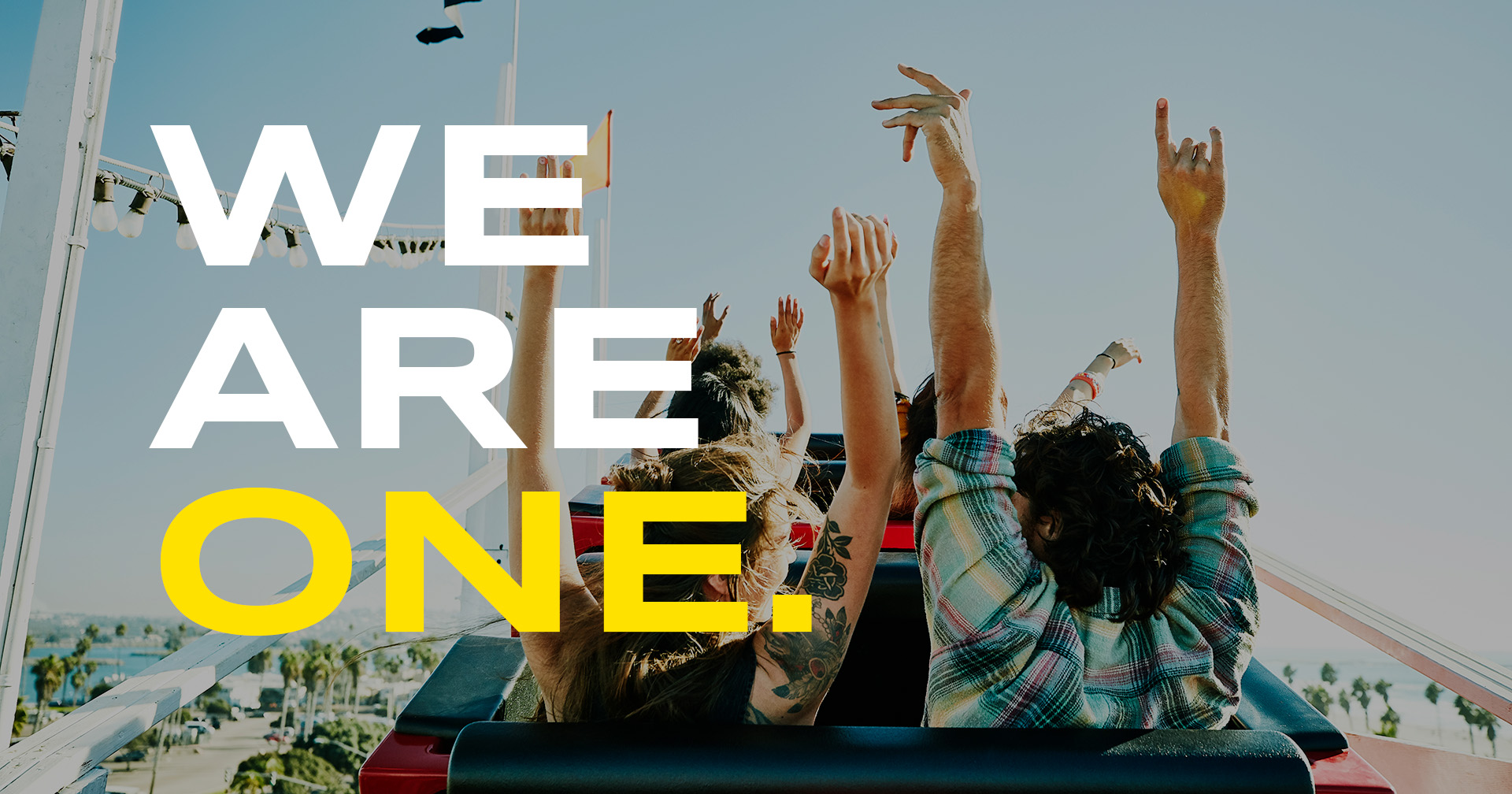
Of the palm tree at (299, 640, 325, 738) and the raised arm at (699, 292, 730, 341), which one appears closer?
the raised arm at (699, 292, 730, 341)

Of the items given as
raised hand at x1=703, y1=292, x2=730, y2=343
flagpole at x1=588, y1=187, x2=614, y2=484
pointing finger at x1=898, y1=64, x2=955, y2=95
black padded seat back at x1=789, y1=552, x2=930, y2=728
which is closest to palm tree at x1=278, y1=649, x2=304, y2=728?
flagpole at x1=588, y1=187, x2=614, y2=484

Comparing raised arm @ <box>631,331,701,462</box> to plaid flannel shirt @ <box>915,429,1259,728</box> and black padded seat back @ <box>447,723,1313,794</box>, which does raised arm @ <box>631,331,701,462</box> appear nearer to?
plaid flannel shirt @ <box>915,429,1259,728</box>

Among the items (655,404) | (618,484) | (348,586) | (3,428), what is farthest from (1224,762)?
(3,428)

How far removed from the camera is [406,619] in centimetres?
124

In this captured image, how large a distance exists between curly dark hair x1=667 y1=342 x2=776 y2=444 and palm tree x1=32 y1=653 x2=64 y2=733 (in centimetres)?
3536

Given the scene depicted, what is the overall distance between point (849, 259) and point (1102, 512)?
15.6 inches

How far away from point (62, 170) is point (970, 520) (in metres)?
2.87

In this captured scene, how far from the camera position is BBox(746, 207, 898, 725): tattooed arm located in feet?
2.78

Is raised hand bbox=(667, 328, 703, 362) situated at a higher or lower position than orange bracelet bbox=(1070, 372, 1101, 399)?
higher

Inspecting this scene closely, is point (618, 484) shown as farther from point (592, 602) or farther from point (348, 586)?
point (348, 586)

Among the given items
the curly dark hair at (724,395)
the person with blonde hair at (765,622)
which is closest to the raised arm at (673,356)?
the curly dark hair at (724,395)

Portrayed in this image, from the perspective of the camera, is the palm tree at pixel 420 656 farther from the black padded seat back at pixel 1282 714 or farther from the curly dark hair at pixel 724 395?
the black padded seat back at pixel 1282 714

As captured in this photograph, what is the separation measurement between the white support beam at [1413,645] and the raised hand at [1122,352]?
0.75 m

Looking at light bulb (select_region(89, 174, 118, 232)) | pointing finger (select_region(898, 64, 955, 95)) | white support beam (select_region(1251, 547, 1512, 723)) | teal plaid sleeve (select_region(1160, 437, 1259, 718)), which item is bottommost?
white support beam (select_region(1251, 547, 1512, 723))
